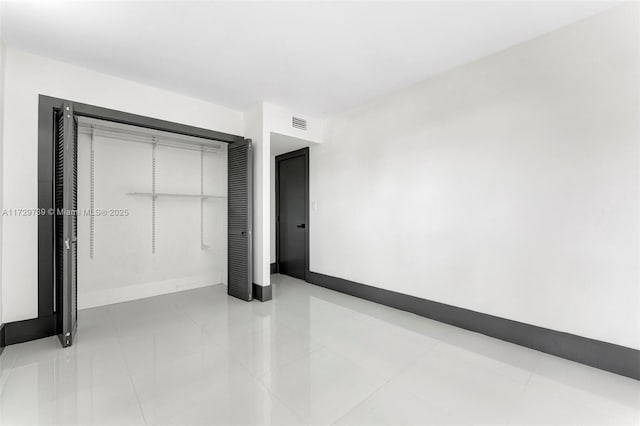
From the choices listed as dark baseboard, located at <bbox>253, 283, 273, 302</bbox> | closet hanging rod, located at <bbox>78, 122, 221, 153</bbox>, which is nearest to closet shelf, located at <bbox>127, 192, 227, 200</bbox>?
closet hanging rod, located at <bbox>78, 122, 221, 153</bbox>

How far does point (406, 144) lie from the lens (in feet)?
11.2

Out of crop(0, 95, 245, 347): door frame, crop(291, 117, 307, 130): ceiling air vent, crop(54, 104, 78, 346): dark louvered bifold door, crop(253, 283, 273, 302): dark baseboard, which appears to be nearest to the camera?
crop(54, 104, 78, 346): dark louvered bifold door

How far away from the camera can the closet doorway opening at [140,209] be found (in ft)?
8.95

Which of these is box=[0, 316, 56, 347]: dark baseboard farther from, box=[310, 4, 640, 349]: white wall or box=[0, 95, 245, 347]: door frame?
box=[310, 4, 640, 349]: white wall

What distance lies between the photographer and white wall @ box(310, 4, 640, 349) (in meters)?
2.09

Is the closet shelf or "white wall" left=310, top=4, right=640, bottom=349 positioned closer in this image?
"white wall" left=310, top=4, right=640, bottom=349

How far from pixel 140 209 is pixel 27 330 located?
5.92 feet

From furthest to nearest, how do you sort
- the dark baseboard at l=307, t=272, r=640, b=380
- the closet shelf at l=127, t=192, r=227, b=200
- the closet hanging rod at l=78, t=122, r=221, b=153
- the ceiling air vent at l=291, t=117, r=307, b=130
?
the ceiling air vent at l=291, t=117, r=307, b=130 < the closet shelf at l=127, t=192, r=227, b=200 < the closet hanging rod at l=78, t=122, r=221, b=153 < the dark baseboard at l=307, t=272, r=640, b=380

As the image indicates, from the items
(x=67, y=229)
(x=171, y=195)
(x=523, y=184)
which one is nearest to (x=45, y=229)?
(x=67, y=229)

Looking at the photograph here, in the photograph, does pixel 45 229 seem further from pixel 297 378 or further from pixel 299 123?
pixel 299 123

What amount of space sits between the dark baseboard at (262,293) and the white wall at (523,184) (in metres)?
1.39

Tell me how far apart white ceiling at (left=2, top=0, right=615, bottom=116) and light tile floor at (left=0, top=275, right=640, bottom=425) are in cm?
272

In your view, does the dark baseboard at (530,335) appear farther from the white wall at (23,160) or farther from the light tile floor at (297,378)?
the white wall at (23,160)

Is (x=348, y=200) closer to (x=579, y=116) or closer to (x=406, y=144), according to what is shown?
(x=406, y=144)
